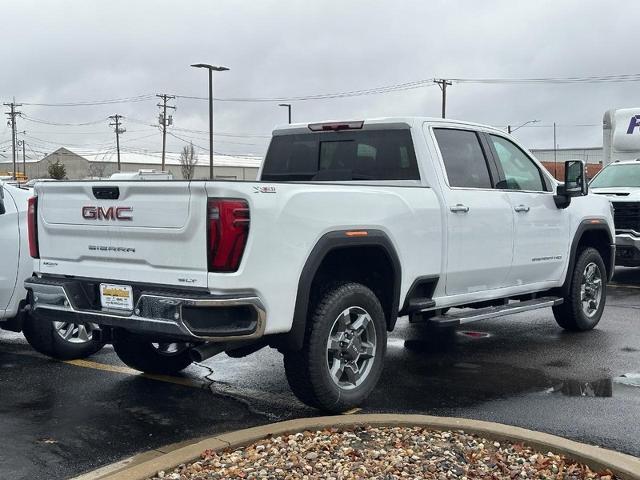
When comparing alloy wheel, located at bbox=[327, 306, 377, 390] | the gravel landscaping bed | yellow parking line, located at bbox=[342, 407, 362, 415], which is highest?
alloy wheel, located at bbox=[327, 306, 377, 390]

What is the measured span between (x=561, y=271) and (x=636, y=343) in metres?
1.02

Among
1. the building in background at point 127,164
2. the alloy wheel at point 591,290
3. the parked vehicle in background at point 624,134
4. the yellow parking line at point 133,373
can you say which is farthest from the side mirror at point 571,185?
the building in background at point 127,164

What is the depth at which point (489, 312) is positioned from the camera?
6.67 m

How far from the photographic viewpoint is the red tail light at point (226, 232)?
457 centimetres

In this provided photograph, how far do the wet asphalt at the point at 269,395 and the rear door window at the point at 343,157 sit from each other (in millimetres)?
1660

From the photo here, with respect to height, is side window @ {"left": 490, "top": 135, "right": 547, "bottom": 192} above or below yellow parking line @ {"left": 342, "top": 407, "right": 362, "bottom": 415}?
above

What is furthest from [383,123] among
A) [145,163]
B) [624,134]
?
[145,163]

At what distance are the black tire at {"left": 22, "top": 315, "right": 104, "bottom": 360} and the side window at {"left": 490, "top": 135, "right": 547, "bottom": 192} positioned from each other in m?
3.91

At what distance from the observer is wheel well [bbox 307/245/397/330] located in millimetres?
5414

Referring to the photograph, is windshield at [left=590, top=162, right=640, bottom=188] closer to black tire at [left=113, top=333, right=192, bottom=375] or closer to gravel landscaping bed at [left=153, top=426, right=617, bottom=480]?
black tire at [left=113, top=333, right=192, bottom=375]

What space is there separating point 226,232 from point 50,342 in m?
3.17

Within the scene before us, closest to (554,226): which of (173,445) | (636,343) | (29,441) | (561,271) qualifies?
(561,271)

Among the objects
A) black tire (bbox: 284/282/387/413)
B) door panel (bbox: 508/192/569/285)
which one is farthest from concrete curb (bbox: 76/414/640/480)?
door panel (bbox: 508/192/569/285)

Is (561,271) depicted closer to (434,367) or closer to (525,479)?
(434,367)
